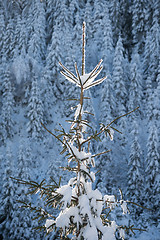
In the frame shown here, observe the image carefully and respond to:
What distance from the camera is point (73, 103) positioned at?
31266 millimetres

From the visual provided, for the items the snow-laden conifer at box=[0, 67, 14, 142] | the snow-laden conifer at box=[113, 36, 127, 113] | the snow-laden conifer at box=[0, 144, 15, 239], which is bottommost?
the snow-laden conifer at box=[0, 144, 15, 239]

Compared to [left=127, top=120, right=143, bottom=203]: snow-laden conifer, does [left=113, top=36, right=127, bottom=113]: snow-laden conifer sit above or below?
above

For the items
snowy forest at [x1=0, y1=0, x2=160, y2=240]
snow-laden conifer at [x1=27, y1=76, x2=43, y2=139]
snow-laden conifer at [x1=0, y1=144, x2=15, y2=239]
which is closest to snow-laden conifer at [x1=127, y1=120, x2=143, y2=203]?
snowy forest at [x1=0, y1=0, x2=160, y2=240]

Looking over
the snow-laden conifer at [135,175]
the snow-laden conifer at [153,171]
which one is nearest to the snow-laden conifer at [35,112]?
the snow-laden conifer at [135,175]

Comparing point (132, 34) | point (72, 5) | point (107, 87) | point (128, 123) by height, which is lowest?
point (128, 123)

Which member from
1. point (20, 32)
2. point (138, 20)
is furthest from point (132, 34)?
point (20, 32)

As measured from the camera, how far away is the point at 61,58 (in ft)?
111

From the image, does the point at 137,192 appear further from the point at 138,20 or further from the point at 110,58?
the point at 138,20

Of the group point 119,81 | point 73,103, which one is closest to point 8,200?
point 73,103

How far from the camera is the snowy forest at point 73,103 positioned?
814 inches

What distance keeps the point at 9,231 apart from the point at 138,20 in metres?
39.4

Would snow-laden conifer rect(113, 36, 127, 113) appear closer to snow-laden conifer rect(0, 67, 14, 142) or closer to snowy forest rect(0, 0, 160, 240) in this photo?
snowy forest rect(0, 0, 160, 240)

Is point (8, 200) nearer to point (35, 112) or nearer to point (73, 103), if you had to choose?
point (35, 112)

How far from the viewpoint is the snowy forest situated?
67.8 feet
